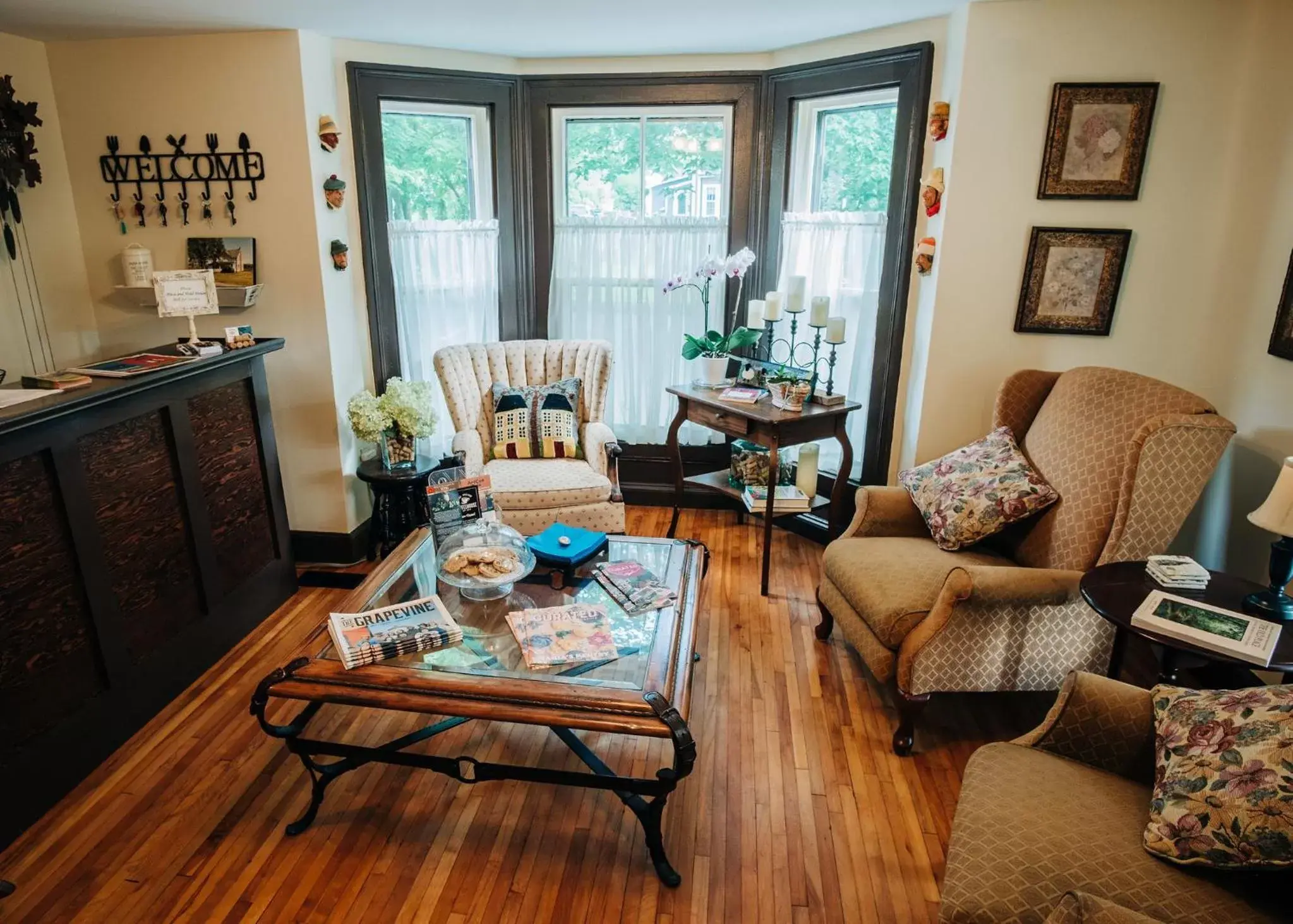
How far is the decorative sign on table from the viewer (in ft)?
8.27

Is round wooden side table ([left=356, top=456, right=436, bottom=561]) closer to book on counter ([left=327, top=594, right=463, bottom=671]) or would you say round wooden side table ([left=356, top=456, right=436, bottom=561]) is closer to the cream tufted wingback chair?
the cream tufted wingback chair

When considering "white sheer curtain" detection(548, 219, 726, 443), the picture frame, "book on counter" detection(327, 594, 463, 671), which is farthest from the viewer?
"white sheer curtain" detection(548, 219, 726, 443)

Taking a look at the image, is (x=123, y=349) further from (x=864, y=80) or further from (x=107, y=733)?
(x=864, y=80)

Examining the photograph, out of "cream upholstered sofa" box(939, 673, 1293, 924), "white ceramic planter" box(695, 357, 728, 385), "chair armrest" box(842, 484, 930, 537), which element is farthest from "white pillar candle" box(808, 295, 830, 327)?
"cream upholstered sofa" box(939, 673, 1293, 924)

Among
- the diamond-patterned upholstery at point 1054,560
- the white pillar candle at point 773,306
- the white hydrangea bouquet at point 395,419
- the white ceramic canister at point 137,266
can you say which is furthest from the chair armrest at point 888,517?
the white ceramic canister at point 137,266

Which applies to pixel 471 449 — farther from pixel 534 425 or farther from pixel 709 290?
pixel 709 290

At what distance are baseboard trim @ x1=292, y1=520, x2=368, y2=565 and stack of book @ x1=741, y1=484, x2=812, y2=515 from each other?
182cm

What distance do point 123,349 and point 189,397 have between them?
1.09 meters

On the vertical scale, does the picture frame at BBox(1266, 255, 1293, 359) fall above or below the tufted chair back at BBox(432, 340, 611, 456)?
above

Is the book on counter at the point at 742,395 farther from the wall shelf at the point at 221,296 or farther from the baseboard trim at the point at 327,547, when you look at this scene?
the wall shelf at the point at 221,296

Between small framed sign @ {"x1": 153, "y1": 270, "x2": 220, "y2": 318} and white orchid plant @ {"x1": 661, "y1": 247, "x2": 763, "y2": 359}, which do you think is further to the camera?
white orchid plant @ {"x1": 661, "y1": 247, "x2": 763, "y2": 359}

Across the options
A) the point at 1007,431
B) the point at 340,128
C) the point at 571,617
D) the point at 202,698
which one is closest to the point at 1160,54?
the point at 1007,431

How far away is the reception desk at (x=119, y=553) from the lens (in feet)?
6.31

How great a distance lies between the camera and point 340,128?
333cm
